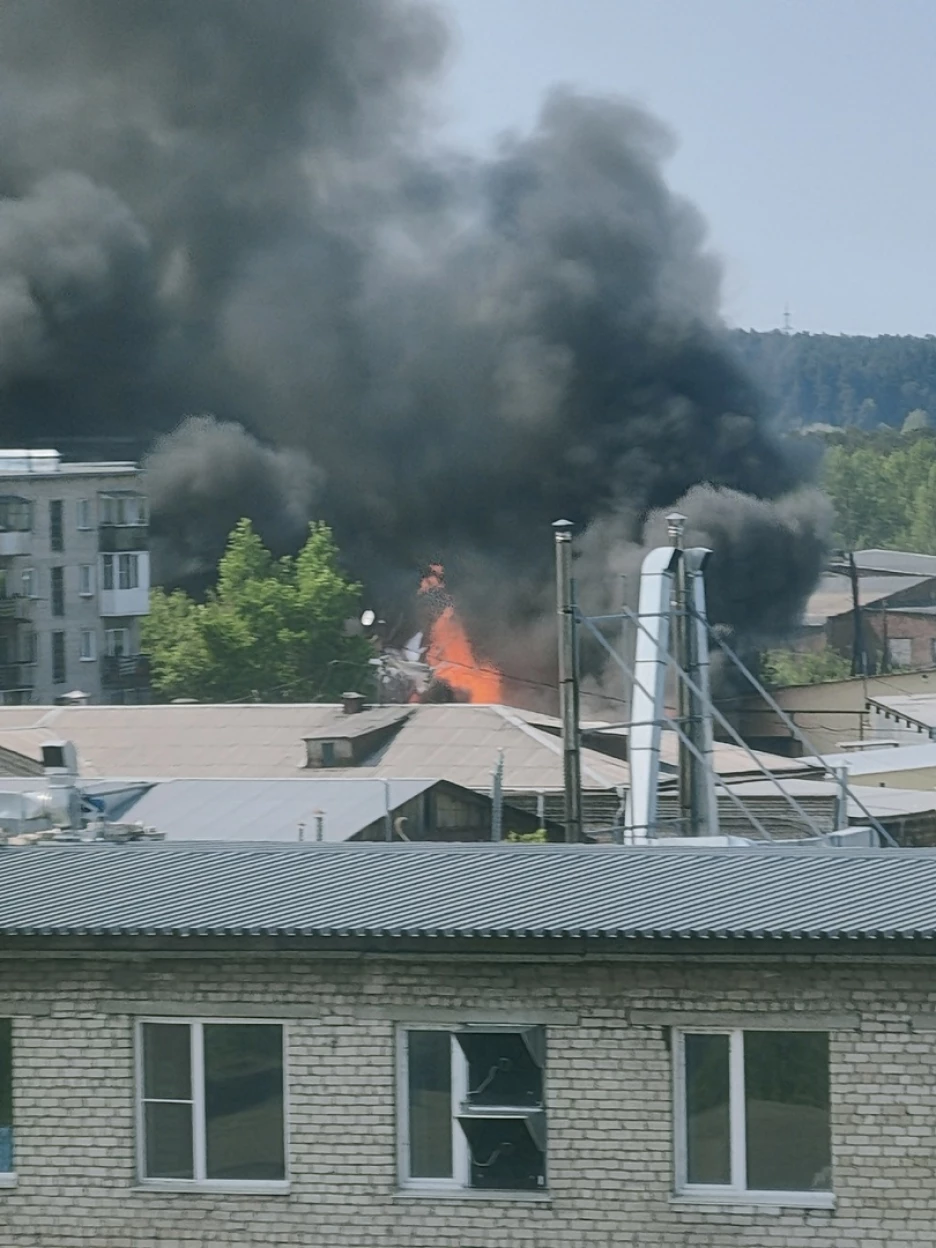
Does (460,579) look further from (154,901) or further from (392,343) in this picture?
(154,901)

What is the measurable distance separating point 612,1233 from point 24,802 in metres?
3.83

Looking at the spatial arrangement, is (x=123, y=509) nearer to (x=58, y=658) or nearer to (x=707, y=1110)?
(x=58, y=658)

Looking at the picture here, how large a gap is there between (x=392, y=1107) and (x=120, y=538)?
179 ft

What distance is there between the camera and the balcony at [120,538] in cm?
6084

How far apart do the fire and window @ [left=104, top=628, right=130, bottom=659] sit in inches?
376

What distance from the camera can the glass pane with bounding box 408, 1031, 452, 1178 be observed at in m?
7.99

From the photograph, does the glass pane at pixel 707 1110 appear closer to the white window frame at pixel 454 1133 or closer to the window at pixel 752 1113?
the window at pixel 752 1113

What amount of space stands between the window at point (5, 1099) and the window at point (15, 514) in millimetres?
49719

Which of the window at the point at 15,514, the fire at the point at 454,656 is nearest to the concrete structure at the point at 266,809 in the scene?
the window at the point at 15,514

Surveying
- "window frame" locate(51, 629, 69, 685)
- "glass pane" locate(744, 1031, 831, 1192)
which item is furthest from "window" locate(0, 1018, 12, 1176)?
"window frame" locate(51, 629, 69, 685)

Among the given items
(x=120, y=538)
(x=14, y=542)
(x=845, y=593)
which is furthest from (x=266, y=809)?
(x=845, y=593)

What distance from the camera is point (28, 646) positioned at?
58.2 m

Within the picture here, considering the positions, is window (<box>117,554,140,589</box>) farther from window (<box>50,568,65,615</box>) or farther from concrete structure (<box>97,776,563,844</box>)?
concrete structure (<box>97,776,563,844</box>)

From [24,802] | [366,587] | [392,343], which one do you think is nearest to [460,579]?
[366,587]
